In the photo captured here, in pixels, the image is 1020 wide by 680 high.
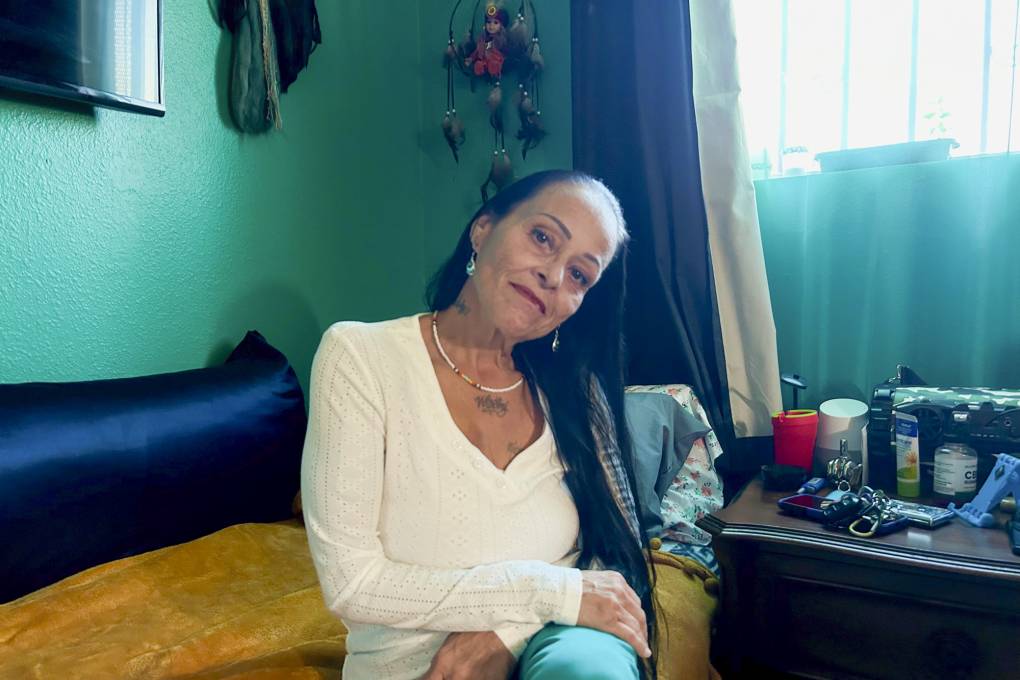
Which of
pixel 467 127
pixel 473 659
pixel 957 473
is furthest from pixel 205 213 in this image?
pixel 957 473

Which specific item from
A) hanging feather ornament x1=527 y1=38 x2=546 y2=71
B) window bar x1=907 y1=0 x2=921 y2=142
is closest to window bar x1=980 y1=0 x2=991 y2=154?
window bar x1=907 y1=0 x2=921 y2=142

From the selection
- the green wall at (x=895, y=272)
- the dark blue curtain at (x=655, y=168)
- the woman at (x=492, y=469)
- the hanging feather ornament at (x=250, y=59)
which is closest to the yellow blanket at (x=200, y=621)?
the woman at (x=492, y=469)

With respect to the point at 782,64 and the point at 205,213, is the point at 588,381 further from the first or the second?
the point at 782,64

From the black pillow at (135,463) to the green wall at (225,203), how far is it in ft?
0.59

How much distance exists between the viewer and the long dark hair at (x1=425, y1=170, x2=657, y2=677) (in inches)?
42.8

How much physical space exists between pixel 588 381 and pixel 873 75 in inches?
43.1

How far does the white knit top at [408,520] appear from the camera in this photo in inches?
35.0

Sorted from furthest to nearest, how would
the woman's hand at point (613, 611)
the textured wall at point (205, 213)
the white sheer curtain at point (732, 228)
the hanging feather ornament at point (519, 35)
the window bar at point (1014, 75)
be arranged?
the hanging feather ornament at point (519, 35), the white sheer curtain at point (732, 228), the window bar at point (1014, 75), the textured wall at point (205, 213), the woman's hand at point (613, 611)

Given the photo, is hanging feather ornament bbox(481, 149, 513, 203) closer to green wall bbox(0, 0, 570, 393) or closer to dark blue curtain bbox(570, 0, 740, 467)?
green wall bbox(0, 0, 570, 393)

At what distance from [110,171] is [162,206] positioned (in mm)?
128

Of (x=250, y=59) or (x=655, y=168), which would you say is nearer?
(x=250, y=59)

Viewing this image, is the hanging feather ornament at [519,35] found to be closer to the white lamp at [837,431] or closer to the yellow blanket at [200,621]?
the white lamp at [837,431]

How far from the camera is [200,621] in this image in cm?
103

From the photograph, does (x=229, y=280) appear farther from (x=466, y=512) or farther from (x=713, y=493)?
(x=713, y=493)
